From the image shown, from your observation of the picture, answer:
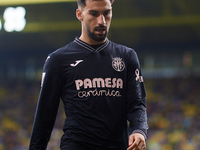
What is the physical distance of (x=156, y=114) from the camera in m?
13.2

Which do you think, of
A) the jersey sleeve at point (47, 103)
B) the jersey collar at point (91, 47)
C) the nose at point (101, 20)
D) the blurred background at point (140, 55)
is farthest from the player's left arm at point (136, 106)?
the blurred background at point (140, 55)

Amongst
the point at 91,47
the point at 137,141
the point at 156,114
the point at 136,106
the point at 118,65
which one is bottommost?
the point at 156,114

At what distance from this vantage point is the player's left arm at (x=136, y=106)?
2262mm

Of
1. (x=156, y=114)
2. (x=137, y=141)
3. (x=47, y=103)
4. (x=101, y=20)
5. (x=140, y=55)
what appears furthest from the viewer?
(x=140, y=55)

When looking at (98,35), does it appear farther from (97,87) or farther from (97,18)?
(97,87)

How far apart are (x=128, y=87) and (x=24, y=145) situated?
34.1ft

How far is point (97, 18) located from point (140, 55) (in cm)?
1282

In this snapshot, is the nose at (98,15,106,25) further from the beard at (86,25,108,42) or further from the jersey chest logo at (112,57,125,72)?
the jersey chest logo at (112,57,125,72)

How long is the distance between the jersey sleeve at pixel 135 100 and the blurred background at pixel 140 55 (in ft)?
29.5

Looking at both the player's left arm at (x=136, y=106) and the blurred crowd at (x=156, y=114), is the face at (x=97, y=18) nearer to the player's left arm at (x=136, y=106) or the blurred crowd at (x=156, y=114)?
the player's left arm at (x=136, y=106)

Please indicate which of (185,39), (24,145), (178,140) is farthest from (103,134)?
(185,39)

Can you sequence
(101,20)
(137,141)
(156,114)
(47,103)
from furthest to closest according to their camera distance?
(156,114), (47,103), (101,20), (137,141)

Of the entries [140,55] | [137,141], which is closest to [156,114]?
[140,55]

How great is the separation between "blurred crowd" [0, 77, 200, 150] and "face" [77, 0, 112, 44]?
30.5 ft
